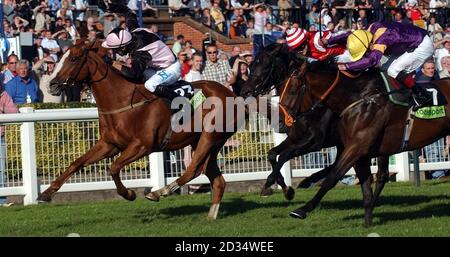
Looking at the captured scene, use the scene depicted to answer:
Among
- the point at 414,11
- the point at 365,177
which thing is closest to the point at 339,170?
the point at 365,177

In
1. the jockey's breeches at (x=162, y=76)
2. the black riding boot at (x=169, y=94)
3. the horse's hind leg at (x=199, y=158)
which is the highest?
the jockey's breeches at (x=162, y=76)

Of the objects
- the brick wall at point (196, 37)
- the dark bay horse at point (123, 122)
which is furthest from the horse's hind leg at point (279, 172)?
the brick wall at point (196, 37)

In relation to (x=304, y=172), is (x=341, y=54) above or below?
above

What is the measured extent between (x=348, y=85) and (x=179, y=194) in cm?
438

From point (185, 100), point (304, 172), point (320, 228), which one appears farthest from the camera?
point (304, 172)

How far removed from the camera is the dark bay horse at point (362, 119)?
10734 millimetres

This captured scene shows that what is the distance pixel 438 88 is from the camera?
451 inches

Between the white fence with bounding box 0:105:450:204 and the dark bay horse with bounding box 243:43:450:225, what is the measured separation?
3863mm

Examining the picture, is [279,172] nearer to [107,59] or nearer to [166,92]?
[166,92]

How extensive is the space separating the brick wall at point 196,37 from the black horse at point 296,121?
367 inches

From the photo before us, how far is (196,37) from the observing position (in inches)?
854

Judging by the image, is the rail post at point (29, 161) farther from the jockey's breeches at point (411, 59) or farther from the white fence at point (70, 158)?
the jockey's breeches at point (411, 59)
